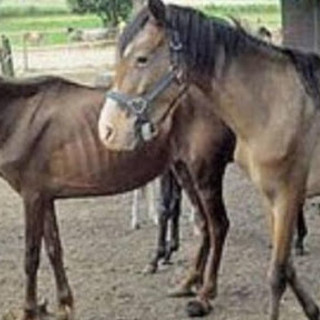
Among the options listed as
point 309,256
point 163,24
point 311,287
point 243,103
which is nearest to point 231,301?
point 311,287

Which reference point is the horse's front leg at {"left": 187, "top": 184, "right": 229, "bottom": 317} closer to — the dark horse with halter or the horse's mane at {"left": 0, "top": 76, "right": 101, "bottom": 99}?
the dark horse with halter

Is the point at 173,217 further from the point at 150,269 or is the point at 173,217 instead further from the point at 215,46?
the point at 215,46

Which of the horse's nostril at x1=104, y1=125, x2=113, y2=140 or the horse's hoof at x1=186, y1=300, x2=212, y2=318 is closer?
the horse's nostril at x1=104, y1=125, x2=113, y2=140

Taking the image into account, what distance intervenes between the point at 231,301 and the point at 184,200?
3301mm

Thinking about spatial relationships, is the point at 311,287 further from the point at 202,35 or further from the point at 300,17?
the point at 300,17

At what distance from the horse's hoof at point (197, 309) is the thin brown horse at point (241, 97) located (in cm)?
88

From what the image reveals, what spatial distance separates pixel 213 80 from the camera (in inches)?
207

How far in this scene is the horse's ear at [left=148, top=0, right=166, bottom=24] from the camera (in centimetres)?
490

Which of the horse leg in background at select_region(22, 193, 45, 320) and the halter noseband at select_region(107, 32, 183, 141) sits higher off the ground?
the halter noseband at select_region(107, 32, 183, 141)

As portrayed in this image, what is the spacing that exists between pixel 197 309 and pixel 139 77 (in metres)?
1.96

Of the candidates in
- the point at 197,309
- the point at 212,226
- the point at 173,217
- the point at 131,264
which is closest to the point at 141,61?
the point at 212,226

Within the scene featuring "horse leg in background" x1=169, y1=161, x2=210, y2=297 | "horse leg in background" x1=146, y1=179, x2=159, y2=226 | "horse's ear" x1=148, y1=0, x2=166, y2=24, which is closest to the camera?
"horse's ear" x1=148, y1=0, x2=166, y2=24

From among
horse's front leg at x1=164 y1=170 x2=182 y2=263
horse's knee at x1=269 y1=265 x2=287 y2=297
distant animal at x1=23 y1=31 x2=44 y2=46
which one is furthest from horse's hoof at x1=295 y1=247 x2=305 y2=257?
distant animal at x1=23 y1=31 x2=44 y2=46

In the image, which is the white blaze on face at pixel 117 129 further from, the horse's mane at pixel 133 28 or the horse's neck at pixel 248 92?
the horse's neck at pixel 248 92
